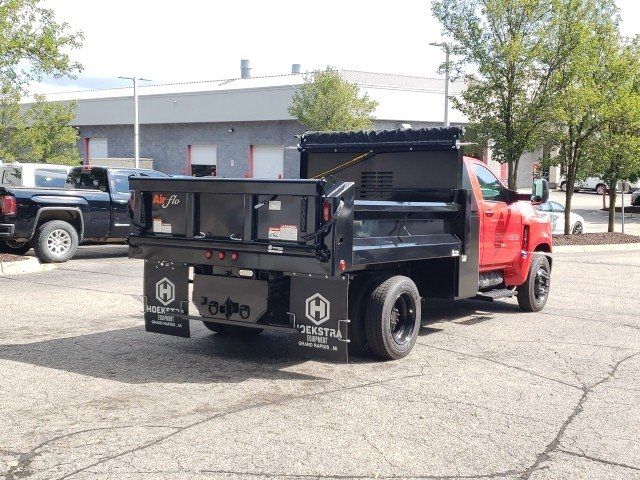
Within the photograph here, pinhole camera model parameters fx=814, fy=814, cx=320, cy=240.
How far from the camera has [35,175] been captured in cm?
1830

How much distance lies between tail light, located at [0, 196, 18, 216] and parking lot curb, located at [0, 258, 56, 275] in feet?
3.03

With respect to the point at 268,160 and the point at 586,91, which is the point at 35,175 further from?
the point at 268,160

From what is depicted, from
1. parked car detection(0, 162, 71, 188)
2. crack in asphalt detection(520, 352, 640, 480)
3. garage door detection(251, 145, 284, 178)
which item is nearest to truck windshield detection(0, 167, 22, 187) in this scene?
parked car detection(0, 162, 71, 188)

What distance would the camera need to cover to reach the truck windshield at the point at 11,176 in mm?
20141

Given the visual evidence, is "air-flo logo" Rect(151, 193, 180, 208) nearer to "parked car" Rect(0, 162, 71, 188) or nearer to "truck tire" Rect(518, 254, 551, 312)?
"truck tire" Rect(518, 254, 551, 312)

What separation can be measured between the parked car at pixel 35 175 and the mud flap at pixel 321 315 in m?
11.6

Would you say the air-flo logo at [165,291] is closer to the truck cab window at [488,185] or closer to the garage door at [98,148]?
the truck cab window at [488,185]

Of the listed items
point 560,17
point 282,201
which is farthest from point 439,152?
point 560,17

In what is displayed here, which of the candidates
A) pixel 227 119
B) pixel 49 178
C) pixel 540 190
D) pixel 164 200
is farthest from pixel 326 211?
pixel 227 119

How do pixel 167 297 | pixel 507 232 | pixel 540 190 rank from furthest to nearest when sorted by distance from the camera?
pixel 540 190 → pixel 507 232 → pixel 167 297

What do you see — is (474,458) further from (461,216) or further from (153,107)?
(153,107)

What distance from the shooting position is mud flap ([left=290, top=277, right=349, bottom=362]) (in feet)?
22.3

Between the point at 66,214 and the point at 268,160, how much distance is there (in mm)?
32352

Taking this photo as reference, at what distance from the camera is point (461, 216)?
344 inches
